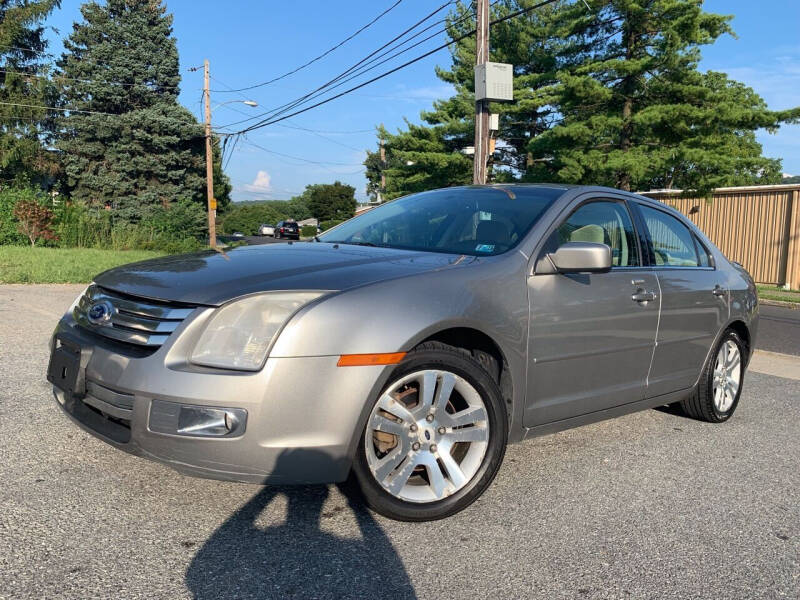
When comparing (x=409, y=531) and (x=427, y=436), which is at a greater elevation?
(x=427, y=436)

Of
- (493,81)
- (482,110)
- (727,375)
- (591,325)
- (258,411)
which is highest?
(493,81)

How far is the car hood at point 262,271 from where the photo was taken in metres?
2.80

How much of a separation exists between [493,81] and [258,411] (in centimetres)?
1137

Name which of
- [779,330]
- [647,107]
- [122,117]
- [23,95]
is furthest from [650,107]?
[23,95]

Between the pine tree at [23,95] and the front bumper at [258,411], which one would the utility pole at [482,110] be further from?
the pine tree at [23,95]

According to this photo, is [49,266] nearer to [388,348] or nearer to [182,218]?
[388,348]

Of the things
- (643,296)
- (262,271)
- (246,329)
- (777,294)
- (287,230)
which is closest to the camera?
(246,329)

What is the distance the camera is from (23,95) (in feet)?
127

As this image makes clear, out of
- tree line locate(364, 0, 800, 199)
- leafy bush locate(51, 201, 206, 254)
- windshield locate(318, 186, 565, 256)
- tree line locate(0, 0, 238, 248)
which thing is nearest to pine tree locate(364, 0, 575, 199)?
tree line locate(364, 0, 800, 199)

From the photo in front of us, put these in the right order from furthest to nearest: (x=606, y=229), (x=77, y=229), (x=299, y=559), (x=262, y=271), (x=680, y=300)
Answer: (x=77, y=229)
(x=680, y=300)
(x=606, y=229)
(x=262, y=271)
(x=299, y=559)

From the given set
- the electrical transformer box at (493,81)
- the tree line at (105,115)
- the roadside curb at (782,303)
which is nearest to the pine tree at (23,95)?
the tree line at (105,115)

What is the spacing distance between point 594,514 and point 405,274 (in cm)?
141

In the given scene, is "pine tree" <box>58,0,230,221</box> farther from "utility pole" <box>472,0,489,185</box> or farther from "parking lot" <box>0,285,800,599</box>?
"parking lot" <box>0,285,800,599</box>

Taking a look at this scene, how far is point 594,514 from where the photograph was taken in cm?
312
